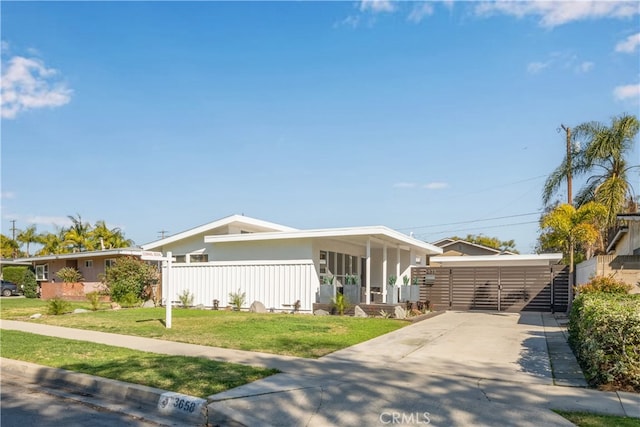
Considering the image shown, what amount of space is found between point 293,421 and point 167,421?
1.58m

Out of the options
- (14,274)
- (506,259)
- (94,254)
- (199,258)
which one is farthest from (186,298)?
(14,274)

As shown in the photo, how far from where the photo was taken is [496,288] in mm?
22812

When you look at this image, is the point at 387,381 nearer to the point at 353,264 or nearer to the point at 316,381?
the point at 316,381

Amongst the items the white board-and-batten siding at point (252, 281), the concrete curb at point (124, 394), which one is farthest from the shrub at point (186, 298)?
the concrete curb at point (124, 394)

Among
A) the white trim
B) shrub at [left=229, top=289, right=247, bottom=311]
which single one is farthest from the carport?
shrub at [left=229, top=289, right=247, bottom=311]

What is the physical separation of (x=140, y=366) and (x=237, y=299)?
41.7 feet

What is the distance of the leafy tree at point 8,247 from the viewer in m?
61.8

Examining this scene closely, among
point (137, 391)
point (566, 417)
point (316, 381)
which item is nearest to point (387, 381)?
point (316, 381)

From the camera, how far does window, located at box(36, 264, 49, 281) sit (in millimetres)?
36406

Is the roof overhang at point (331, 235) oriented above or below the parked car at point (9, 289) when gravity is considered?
above

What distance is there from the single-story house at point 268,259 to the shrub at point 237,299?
6.5 inches

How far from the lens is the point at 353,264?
25.0 metres

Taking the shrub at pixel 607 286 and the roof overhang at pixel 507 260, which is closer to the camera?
the shrub at pixel 607 286

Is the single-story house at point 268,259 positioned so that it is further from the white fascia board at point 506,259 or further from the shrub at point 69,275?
the shrub at point 69,275
